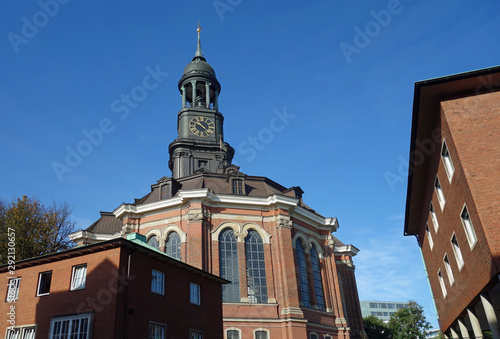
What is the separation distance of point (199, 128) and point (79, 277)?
92.7 ft

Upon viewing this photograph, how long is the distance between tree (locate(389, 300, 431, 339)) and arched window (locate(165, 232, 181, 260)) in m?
33.8

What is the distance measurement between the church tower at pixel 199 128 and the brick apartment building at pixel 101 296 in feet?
67.7

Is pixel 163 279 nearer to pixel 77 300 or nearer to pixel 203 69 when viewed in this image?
pixel 77 300

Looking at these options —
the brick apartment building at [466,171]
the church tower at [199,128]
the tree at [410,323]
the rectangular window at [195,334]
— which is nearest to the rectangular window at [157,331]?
the rectangular window at [195,334]

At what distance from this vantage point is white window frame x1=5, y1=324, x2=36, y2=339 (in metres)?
18.0

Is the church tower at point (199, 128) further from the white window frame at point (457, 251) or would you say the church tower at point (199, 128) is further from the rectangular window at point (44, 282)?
the white window frame at point (457, 251)

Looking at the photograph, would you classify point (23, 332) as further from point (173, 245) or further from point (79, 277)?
point (173, 245)

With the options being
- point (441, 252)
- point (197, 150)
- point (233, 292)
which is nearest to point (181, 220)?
point (233, 292)

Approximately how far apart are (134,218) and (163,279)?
15734 mm

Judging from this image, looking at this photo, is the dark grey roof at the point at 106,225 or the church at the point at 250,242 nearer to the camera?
the church at the point at 250,242

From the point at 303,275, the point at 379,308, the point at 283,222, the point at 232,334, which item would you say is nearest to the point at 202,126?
the point at 283,222

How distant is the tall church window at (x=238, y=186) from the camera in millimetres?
34562

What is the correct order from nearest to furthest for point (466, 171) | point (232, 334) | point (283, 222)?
point (466, 171)
point (232, 334)
point (283, 222)

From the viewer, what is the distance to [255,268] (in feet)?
102
